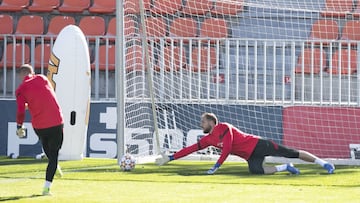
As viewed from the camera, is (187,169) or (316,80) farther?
(316,80)

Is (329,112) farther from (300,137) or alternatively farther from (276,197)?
(276,197)

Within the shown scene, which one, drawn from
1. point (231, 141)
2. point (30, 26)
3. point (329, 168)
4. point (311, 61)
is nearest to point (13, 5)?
point (30, 26)

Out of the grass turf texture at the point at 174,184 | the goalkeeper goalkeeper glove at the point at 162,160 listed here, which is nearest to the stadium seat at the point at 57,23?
the grass turf texture at the point at 174,184

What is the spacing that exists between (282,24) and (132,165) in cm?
604

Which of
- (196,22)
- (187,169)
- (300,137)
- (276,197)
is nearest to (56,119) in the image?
(276,197)

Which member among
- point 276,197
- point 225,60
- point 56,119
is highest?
point 225,60

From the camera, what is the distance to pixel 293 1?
18.8 metres

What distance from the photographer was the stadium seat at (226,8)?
1816 cm

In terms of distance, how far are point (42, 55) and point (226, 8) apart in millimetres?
3673

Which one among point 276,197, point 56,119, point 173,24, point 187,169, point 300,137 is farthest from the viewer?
point 173,24

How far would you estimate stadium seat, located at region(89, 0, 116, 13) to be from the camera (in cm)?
1977

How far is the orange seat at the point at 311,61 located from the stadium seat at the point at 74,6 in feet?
16.8

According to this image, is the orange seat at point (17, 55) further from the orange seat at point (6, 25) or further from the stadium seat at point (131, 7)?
the stadium seat at point (131, 7)

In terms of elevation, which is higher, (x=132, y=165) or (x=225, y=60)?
(x=225, y=60)
